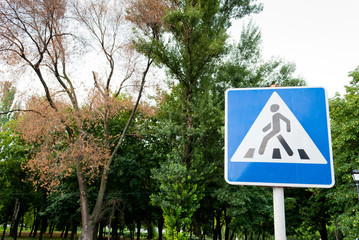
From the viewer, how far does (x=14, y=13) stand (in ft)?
50.1

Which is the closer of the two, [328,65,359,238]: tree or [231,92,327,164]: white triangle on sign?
[231,92,327,164]: white triangle on sign

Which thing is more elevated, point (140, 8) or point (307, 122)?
point (140, 8)

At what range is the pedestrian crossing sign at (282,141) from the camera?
1690mm

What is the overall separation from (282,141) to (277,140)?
0.03m

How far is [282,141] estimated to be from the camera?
1746 millimetres

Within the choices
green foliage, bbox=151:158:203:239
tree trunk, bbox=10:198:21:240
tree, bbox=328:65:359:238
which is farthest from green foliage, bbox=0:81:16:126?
tree, bbox=328:65:359:238

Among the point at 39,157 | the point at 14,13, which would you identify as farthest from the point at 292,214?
the point at 14,13

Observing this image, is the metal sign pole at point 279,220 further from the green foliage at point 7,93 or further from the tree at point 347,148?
the green foliage at point 7,93

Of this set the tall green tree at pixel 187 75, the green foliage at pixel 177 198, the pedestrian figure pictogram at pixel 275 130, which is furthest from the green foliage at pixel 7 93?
the pedestrian figure pictogram at pixel 275 130

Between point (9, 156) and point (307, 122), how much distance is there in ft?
101

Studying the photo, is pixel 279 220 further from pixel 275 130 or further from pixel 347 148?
pixel 347 148

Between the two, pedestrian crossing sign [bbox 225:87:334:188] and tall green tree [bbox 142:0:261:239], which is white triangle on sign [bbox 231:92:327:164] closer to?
pedestrian crossing sign [bbox 225:87:334:188]

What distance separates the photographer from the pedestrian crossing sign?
5.55 feet

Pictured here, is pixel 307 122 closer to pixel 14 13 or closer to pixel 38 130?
pixel 38 130
